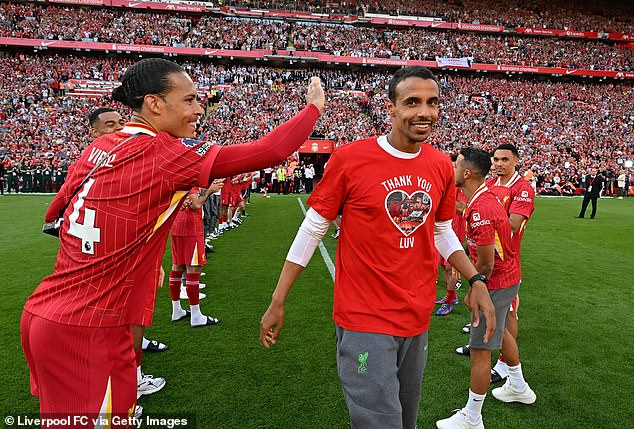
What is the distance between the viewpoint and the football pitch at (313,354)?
3.59 m

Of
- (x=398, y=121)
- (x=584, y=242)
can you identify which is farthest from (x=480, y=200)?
(x=584, y=242)

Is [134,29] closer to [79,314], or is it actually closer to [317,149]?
Result: [317,149]

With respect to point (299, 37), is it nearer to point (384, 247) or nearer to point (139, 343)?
point (139, 343)

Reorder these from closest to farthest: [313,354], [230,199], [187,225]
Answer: [313,354]
[187,225]
[230,199]

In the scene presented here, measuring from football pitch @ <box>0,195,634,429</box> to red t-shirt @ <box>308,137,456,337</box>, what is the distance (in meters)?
1.66

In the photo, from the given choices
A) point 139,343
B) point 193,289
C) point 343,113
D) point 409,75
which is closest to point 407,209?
point 409,75

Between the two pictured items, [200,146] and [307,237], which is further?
[307,237]

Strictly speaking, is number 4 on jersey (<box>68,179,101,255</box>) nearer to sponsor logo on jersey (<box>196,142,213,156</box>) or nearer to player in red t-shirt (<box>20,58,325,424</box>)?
player in red t-shirt (<box>20,58,325,424</box>)

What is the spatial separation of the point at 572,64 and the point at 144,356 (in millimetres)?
57559

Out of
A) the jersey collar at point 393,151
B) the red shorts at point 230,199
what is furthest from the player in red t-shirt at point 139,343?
the red shorts at point 230,199

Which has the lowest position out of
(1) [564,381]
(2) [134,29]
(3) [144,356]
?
(3) [144,356]

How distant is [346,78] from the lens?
1730 inches

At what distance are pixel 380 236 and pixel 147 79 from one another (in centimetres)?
139

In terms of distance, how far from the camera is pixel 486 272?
10.8 ft
